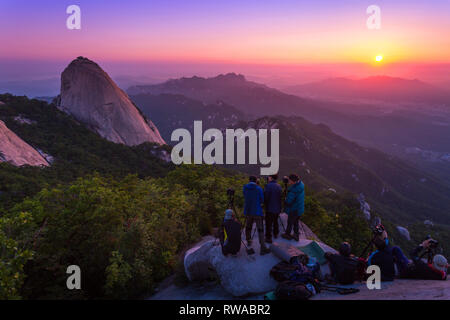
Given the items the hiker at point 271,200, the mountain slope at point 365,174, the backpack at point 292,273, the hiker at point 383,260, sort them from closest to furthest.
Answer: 1. the backpack at point 292,273
2. the hiker at point 383,260
3. the hiker at point 271,200
4. the mountain slope at point 365,174

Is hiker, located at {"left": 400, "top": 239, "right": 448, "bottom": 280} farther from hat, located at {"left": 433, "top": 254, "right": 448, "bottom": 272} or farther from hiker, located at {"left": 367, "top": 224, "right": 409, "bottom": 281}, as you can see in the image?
hiker, located at {"left": 367, "top": 224, "right": 409, "bottom": 281}

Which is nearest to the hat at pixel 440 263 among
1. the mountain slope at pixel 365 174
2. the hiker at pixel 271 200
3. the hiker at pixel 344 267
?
the hiker at pixel 344 267

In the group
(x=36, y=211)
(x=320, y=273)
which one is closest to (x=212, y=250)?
(x=320, y=273)

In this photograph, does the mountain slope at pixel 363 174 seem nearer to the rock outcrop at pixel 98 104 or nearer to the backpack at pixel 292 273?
the rock outcrop at pixel 98 104

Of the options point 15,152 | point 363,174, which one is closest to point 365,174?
point 363,174

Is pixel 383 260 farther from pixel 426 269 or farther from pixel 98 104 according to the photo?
pixel 98 104

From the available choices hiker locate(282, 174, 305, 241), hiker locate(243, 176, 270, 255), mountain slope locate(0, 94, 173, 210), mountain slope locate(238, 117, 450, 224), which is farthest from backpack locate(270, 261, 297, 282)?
mountain slope locate(238, 117, 450, 224)
